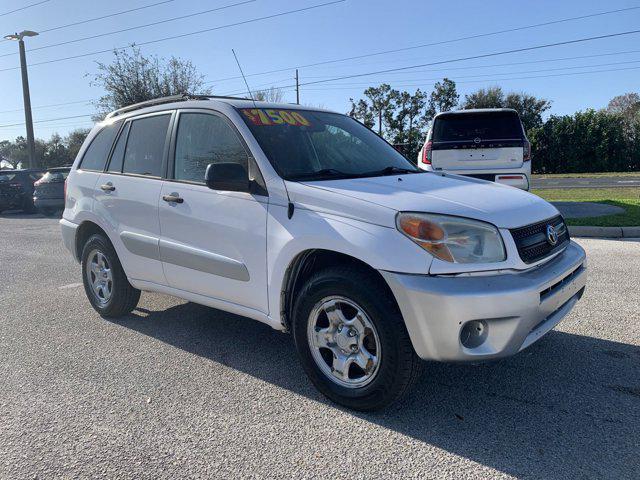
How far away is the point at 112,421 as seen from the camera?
10.0ft

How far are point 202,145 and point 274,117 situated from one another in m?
0.58

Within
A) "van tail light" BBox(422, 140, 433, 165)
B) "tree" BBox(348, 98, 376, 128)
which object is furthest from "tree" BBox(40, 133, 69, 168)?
"van tail light" BBox(422, 140, 433, 165)

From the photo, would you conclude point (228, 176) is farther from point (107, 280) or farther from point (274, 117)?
point (107, 280)

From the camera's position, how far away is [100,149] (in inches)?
197

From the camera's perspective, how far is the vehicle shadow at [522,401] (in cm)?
258

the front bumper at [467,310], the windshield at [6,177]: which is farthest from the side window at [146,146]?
the windshield at [6,177]

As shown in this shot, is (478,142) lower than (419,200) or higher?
higher

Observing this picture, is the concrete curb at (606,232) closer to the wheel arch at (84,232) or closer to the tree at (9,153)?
the wheel arch at (84,232)

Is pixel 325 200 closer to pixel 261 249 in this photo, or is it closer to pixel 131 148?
pixel 261 249

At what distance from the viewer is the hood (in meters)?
2.91

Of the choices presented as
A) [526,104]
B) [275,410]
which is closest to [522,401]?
[275,410]

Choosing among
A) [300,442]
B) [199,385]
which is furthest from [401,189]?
[199,385]

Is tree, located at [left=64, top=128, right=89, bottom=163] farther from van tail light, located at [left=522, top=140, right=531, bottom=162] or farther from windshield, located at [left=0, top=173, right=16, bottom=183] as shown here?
van tail light, located at [left=522, top=140, right=531, bottom=162]

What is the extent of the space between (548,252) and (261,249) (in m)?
1.74
